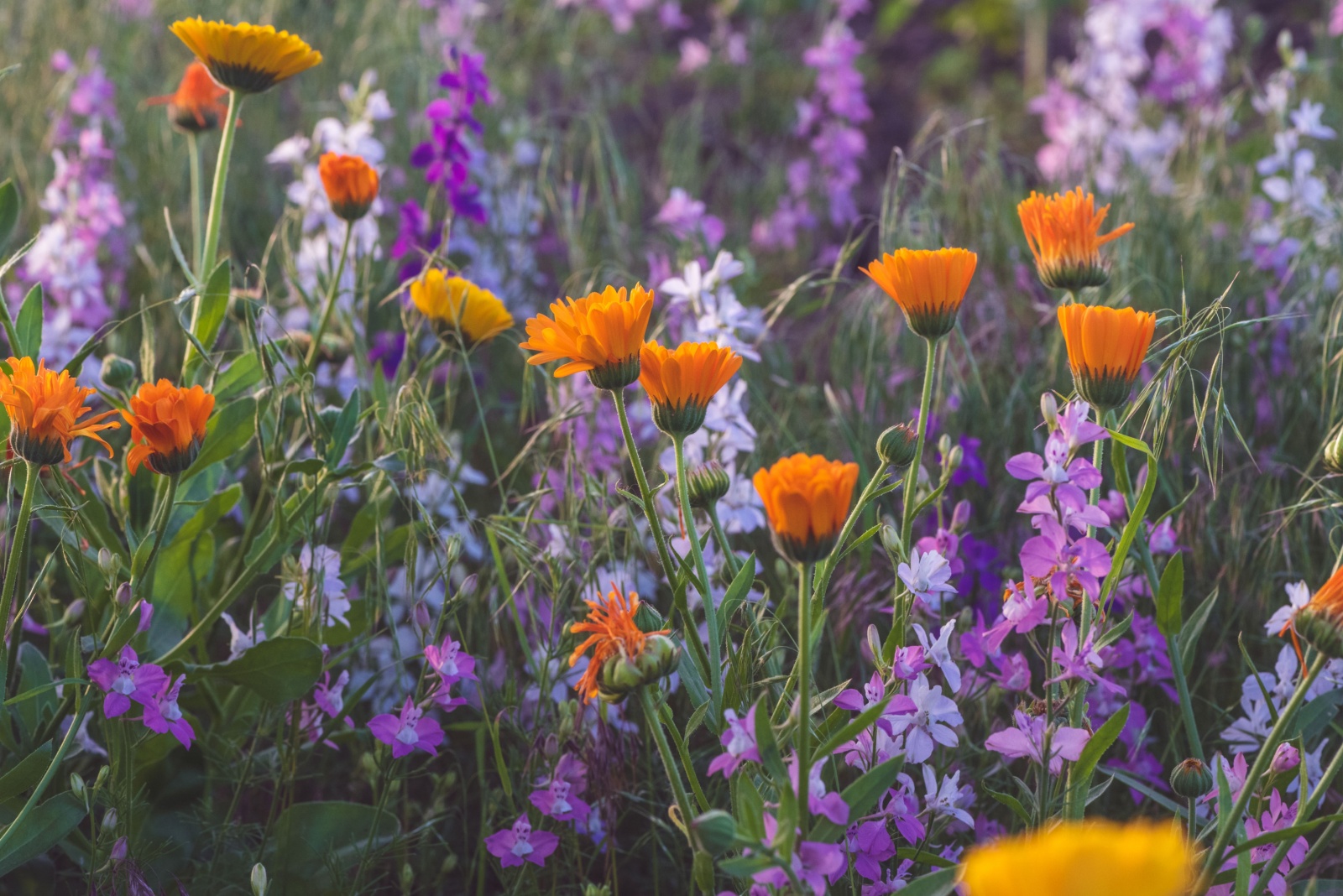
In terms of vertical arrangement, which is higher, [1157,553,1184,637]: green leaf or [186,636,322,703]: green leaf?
[1157,553,1184,637]: green leaf

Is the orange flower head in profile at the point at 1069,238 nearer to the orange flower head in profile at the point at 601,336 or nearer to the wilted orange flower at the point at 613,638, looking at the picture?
the orange flower head in profile at the point at 601,336

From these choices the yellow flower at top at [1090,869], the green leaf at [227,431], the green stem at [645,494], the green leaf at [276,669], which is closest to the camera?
the yellow flower at top at [1090,869]

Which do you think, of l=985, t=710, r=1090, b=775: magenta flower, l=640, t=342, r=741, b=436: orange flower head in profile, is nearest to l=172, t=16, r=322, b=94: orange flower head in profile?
l=640, t=342, r=741, b=436: orange flower head in profile

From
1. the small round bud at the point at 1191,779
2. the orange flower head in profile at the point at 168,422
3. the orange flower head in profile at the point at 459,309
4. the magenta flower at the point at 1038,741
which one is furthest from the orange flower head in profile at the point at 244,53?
the small round bud at the point at 1191,779

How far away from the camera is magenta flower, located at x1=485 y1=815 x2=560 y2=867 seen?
0.99m

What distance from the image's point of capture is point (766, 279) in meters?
2.66

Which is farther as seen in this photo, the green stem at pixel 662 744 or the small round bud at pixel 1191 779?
the small round bud at pixel 1191 779

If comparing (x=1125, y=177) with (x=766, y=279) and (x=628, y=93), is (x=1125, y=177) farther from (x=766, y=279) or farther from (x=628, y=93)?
(x=628, y=93)

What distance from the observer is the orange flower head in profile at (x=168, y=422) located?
846 millimetres

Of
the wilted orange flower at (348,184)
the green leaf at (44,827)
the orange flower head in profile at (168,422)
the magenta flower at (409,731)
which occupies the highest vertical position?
the wilted orange flower at (348,184)

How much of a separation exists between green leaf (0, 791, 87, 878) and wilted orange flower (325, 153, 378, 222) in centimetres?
64

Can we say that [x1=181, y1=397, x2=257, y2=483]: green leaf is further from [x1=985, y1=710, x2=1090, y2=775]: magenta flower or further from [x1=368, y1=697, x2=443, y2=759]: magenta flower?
[x1=985, y1=710, x2=1090, y2=775]: magenta flower

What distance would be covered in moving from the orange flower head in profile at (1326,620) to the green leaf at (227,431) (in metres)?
0.92

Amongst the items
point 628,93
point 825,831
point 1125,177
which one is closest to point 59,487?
point 825,831
